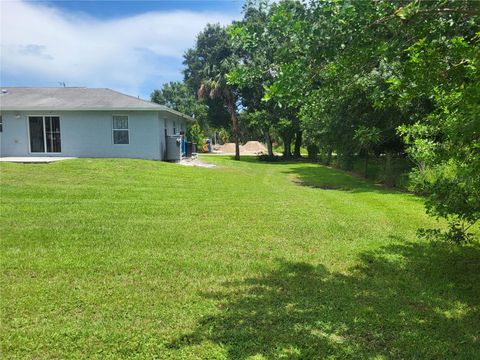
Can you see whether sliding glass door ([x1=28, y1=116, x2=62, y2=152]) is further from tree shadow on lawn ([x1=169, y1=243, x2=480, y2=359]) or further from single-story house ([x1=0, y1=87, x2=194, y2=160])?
tree shadow on lawn ([x1=169, y1=243, x2=480, y2=359])

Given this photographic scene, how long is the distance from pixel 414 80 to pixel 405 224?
17.5 ft

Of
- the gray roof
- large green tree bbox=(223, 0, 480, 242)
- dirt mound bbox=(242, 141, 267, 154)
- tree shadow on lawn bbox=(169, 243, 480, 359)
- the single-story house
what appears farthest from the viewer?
dirt mound bbox=(242, 141, 267, 154)

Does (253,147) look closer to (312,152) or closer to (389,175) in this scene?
(312,152)

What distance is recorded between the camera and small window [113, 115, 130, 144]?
1948 centimetres

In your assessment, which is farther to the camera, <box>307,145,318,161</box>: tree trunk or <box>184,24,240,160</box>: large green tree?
<box>307,145,318,161</box>: tree trunk

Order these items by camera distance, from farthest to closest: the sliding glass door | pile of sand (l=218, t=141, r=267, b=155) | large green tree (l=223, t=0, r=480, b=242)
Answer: pile of sand (l=218, t=141, r=267, b=155) → the sliding glass door → large green tree (l=223, t=0, r=480, b=242)

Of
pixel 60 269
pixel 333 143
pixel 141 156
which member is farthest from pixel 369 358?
pixel 141 156

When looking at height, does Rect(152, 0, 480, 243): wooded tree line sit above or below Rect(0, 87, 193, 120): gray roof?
below

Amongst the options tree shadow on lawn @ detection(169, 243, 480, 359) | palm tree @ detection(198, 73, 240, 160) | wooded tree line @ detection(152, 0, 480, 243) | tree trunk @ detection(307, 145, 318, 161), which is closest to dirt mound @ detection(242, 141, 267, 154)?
tree trunk @ detection(307, 145, 318, 161)

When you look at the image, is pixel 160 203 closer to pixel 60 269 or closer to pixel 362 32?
pixel 60 269

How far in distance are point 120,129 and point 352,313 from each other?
56.6 ft

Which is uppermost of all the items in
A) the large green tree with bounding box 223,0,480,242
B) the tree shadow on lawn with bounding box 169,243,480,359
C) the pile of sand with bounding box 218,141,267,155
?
the large green tree with bounding box 223,0,480,242

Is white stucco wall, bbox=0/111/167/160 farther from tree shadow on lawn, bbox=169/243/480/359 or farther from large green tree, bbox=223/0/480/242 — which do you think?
large green tree, bbox=223/0/480/242

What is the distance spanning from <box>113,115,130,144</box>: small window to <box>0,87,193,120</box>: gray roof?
677 millimetres
